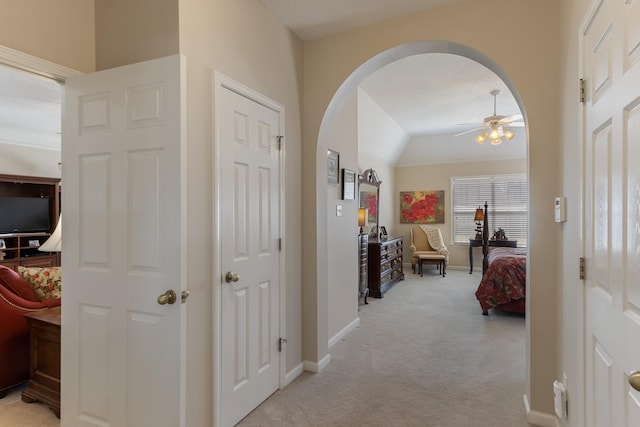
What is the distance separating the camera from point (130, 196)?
178 cm

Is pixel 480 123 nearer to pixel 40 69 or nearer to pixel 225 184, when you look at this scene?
pixel 225 184

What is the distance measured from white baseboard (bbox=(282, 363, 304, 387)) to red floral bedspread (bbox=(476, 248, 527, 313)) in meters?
2.73

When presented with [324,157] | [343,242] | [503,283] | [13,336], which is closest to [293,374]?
[343,242]

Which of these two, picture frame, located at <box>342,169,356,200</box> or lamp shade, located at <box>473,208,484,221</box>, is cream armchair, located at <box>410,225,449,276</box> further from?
picture frame, located at <box>342,169,356,200</box>

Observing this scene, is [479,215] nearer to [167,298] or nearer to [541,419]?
[541,419]

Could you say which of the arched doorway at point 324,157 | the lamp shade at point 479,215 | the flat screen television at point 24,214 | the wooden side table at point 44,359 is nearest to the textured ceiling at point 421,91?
the arched doorway at point 324,157

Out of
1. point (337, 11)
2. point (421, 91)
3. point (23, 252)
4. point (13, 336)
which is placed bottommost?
point (13, 336)

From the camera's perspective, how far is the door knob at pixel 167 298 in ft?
5.42

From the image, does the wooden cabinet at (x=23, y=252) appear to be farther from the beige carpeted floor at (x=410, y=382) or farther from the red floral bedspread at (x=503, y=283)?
the red floral bedspread at (x=503, y=283)

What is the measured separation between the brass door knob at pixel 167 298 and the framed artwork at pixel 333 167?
1914 millimetres

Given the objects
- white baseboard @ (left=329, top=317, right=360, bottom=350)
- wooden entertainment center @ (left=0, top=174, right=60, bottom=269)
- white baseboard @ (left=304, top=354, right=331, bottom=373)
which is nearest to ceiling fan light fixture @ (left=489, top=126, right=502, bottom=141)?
white baseboard @ (left=329, top=317, right=360, bottom=350)

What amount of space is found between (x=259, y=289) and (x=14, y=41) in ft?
6.06

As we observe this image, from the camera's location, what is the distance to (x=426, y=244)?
7.81 metres

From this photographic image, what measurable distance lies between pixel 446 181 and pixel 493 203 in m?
1.11
